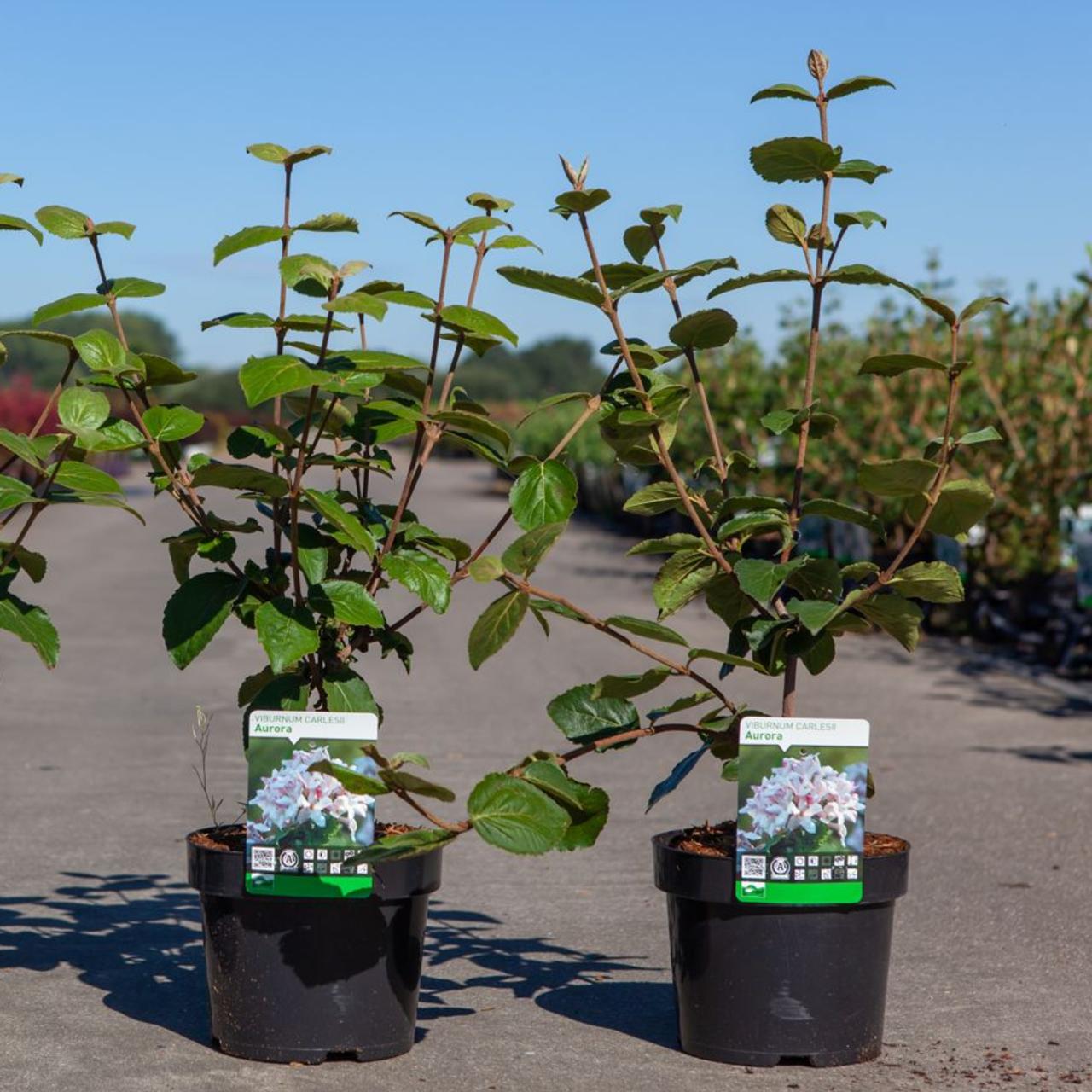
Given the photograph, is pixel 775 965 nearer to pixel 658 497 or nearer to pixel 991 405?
pixel 658 497

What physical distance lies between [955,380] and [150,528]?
2101cm

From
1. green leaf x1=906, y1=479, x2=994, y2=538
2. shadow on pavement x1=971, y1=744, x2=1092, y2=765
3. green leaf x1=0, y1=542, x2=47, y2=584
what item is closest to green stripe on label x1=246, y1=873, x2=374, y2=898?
green leaf x1=0, y1=542, x2=47, y2=584

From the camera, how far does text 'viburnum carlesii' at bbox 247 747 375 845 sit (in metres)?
3.43

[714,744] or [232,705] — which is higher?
[714,744]

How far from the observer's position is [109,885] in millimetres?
5336

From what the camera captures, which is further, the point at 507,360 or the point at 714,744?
the point at 507,360

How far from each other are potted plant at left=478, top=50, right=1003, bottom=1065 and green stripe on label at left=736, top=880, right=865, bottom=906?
3cm

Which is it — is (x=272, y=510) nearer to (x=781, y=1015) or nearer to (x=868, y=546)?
(x=781, y=1015)

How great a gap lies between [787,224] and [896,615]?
887 millimetres

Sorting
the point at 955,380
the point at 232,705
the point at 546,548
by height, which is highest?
the point at 955,380

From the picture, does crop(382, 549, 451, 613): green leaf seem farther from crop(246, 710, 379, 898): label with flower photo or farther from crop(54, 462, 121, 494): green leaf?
crop(54, 462, 121, 494): green leaf

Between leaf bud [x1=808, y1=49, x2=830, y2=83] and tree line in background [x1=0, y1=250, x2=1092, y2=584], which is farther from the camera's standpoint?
tree line in background [x1=0, y1=250, x2=1092, y2=584]

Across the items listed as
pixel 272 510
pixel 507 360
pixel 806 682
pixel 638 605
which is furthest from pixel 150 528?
pixel 507 360

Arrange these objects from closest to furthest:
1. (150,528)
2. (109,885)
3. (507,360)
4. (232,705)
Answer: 1. (109,885)
2. (232,705)
3. (150,528)
4. (507,360)
